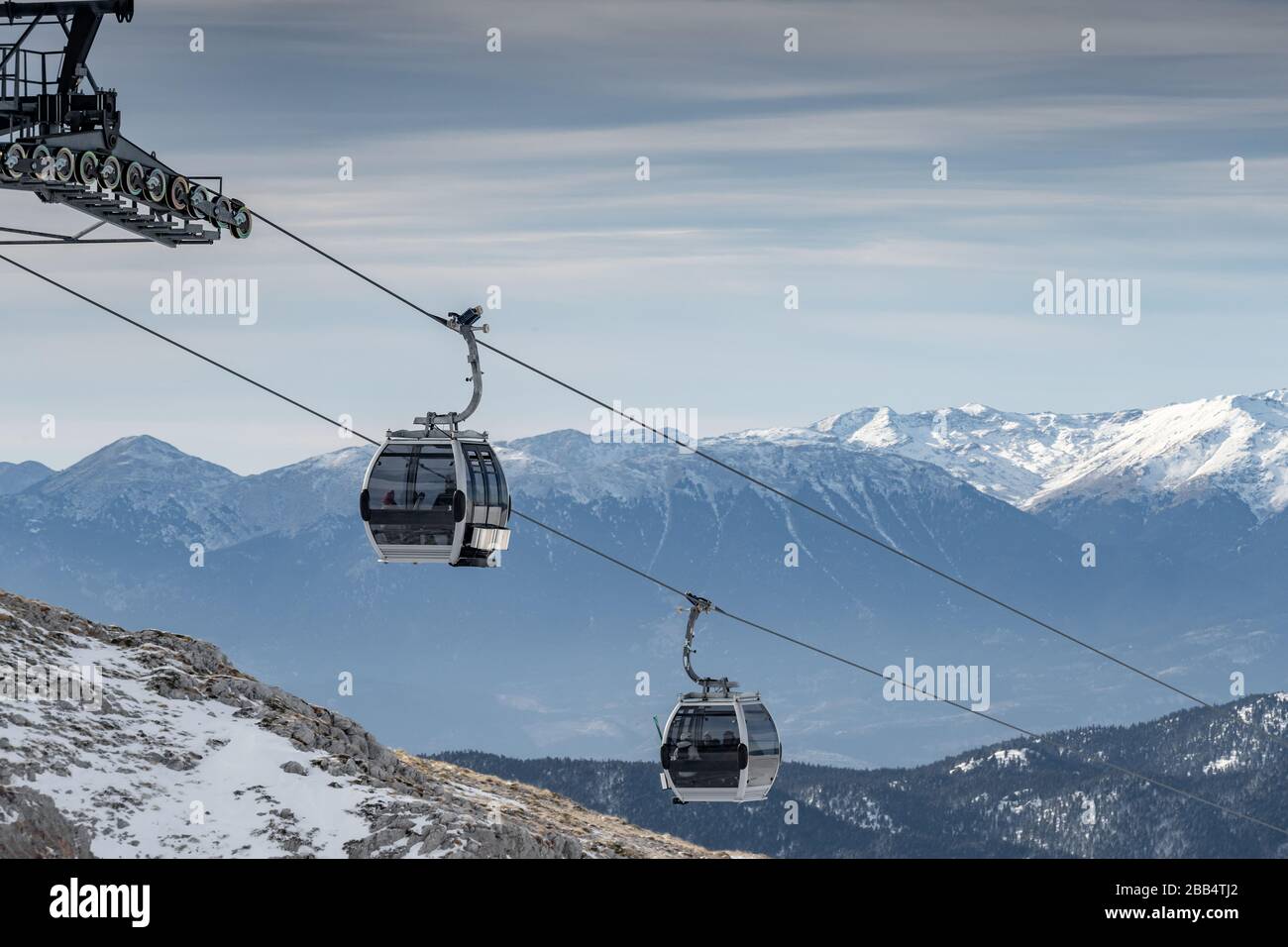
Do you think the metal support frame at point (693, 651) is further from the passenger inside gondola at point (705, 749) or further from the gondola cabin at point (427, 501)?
→ the gondola cabin at point (427, 501)

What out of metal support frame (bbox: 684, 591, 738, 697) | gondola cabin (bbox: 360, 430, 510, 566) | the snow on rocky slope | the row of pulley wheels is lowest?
the snow on rocky slope

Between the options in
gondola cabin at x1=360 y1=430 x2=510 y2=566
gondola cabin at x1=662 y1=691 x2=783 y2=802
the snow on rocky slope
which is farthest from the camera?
the snow on rocky slope

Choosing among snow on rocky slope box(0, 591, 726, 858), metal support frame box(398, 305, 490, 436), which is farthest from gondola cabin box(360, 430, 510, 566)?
snow on rocky slope box(0, 591, 726, 858)

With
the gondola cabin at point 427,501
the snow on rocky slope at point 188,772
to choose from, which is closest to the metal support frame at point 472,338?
the gondola cabin at point 427,501

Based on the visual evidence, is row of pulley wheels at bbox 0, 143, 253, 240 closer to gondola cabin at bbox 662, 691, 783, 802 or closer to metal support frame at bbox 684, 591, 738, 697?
metal support frame at bbox 684, 591, 738, 697

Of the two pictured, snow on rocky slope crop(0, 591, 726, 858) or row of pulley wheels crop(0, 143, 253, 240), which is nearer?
row of pulley wheels crop(0, 143, 253, 240)

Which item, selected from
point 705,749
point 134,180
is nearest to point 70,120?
point 134,180
